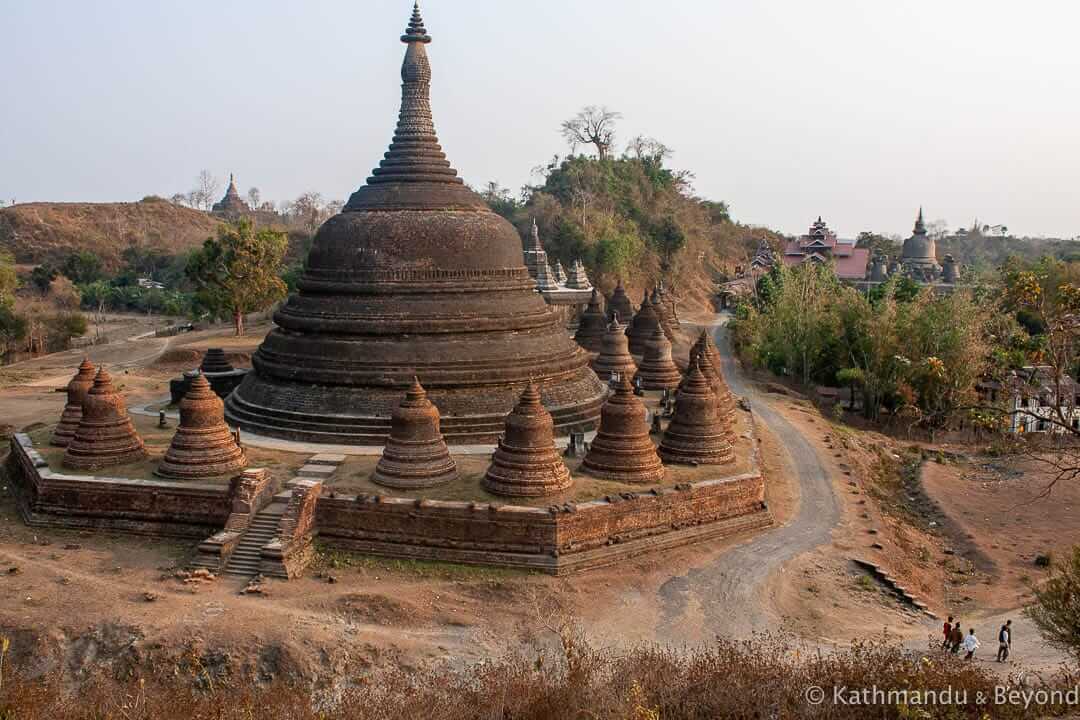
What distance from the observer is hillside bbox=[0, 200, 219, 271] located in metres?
90.9

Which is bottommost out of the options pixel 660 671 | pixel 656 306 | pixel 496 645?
pixel 496 645

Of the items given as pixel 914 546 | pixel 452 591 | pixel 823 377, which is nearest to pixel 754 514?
pixel 914 546

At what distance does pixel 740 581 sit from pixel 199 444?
11.8 meters

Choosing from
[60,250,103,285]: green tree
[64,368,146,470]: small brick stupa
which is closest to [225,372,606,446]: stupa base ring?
[64,368,146,470]: small brick stupa

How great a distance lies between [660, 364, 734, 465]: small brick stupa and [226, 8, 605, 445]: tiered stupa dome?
12.0 ft

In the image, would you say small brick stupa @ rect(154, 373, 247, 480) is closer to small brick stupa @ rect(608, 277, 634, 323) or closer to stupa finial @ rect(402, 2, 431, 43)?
stupa finial @ rect(402, 2, 431, 43)

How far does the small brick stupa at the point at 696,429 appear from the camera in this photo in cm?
2011

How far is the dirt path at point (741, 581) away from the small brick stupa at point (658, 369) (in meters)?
6.91

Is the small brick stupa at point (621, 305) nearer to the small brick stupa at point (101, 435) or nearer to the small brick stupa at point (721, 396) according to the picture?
the small brick stupa at point (721, 396)

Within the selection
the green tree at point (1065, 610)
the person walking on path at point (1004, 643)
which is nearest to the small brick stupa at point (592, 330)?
the person walking on path at point (1004, 643)

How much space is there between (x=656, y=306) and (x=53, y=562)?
28.3 meters

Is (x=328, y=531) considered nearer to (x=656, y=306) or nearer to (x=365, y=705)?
(x=365, y=705)

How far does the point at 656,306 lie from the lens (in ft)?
130

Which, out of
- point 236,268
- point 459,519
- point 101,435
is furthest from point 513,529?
point 236,268
